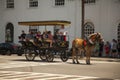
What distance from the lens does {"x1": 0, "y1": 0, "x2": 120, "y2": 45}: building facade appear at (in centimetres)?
4025

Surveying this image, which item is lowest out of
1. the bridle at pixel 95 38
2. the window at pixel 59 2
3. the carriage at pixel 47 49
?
the carriage at pixel 47 49

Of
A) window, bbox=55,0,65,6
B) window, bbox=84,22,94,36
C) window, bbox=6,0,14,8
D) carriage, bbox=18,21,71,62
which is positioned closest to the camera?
carriage, bbox=18,21,71,62

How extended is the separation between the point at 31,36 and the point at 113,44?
37.9 feet

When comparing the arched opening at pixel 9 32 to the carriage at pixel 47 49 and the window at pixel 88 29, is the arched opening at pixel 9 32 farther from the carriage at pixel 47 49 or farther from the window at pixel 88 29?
the carriage at pixel 47 49

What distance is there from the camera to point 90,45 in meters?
26.4

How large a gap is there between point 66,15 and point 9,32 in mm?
7603

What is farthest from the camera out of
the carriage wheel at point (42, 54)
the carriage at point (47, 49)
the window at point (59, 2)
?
the window at point (59, 2)

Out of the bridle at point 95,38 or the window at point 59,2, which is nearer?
the bridle at point 95,38

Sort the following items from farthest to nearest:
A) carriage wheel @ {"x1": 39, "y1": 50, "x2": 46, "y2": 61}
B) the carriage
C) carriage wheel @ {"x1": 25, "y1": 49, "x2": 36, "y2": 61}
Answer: carriage wheel @ {"x1": 25, "y1": 49, "x2": 36, "y2": 61}
carriage wheel @ {"x1": 39, "y1": 50, "x2": 46, "y2": 61}
the carriage

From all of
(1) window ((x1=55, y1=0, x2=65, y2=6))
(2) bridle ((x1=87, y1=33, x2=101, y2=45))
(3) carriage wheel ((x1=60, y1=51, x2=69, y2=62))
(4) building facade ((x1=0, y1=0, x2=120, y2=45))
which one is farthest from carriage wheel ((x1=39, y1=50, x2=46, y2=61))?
(1) window ((x1=55, y1=0, x2=65, y2=6))

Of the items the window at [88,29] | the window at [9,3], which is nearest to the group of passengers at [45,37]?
the window at [88,29]

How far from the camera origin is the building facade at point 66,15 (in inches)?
1585

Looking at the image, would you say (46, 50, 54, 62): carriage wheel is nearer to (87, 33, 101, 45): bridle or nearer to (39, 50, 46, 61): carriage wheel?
(39, 50, 46, 61): carriage wheel

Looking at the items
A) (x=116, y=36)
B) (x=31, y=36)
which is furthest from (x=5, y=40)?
(x=31, y=36)
